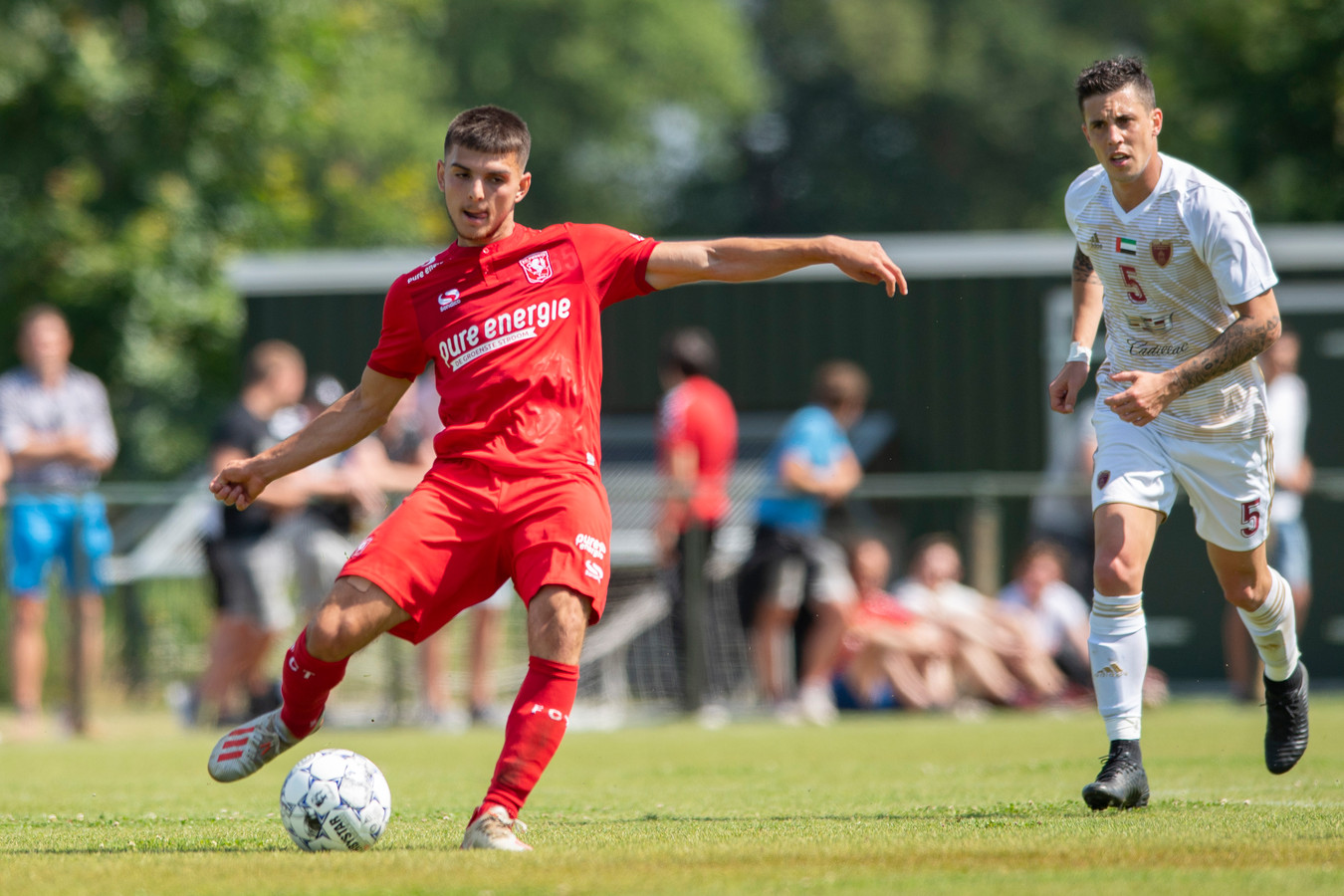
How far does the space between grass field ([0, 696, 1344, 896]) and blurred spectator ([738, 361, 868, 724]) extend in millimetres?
1770

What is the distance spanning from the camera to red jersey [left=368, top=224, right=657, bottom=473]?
5215 millimetres

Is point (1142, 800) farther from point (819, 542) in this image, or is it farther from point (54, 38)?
point (54, 38)

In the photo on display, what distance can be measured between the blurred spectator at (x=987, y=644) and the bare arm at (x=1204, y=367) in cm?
680

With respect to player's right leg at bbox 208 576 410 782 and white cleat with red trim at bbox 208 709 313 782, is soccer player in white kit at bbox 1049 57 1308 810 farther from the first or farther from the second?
white cleat with red trim at bbox 208 709 313 782

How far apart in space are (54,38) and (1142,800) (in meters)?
16.2

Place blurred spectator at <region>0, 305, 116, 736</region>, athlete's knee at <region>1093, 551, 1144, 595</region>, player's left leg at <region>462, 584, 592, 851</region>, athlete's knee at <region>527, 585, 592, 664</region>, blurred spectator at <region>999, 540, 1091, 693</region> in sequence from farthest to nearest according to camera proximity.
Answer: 1. blurred spectator at <region>999, 540, 1091, 693</region>
2. blurred spectator at <region>0, 305, 116, 736</region>
3. athlete's knee at <region>1093, 551, 1144, 595</region>
4. athlete's knee at <region>527, 585, 592, 664</region>
5. player's left leg at <region>462, 584, 592, 851</region>

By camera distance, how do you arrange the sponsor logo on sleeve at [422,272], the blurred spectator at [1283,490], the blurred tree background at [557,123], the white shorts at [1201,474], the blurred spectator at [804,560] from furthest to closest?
the blurred tree background at [557,123] → the blurred spectator at [804,560] → the blurred spectator at [1283,490] → the white shorts at [1201,474] → the sponsor logo on sleeve at [422,272]

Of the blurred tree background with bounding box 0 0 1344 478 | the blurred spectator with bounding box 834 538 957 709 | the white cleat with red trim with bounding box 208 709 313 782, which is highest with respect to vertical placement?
the blurred tree background with bounding box 0 0 1344 478

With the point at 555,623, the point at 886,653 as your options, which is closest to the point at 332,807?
the point at 555,623

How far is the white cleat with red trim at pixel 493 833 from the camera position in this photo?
475 centimetres

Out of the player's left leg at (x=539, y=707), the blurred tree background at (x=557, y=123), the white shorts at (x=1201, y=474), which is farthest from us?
the blurred tree background at (x=557, y=123)

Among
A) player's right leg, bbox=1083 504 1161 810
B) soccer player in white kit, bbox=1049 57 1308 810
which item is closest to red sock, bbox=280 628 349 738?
soccer player in white kit, bbox=1049 57 1308 810

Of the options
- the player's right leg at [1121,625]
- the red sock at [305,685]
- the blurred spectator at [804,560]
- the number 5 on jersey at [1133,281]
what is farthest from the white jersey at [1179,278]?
the blurred spectator at [804,560]

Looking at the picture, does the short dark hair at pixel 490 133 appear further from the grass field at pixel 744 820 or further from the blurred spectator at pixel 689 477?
the blurred spectator at pixel 689 477
